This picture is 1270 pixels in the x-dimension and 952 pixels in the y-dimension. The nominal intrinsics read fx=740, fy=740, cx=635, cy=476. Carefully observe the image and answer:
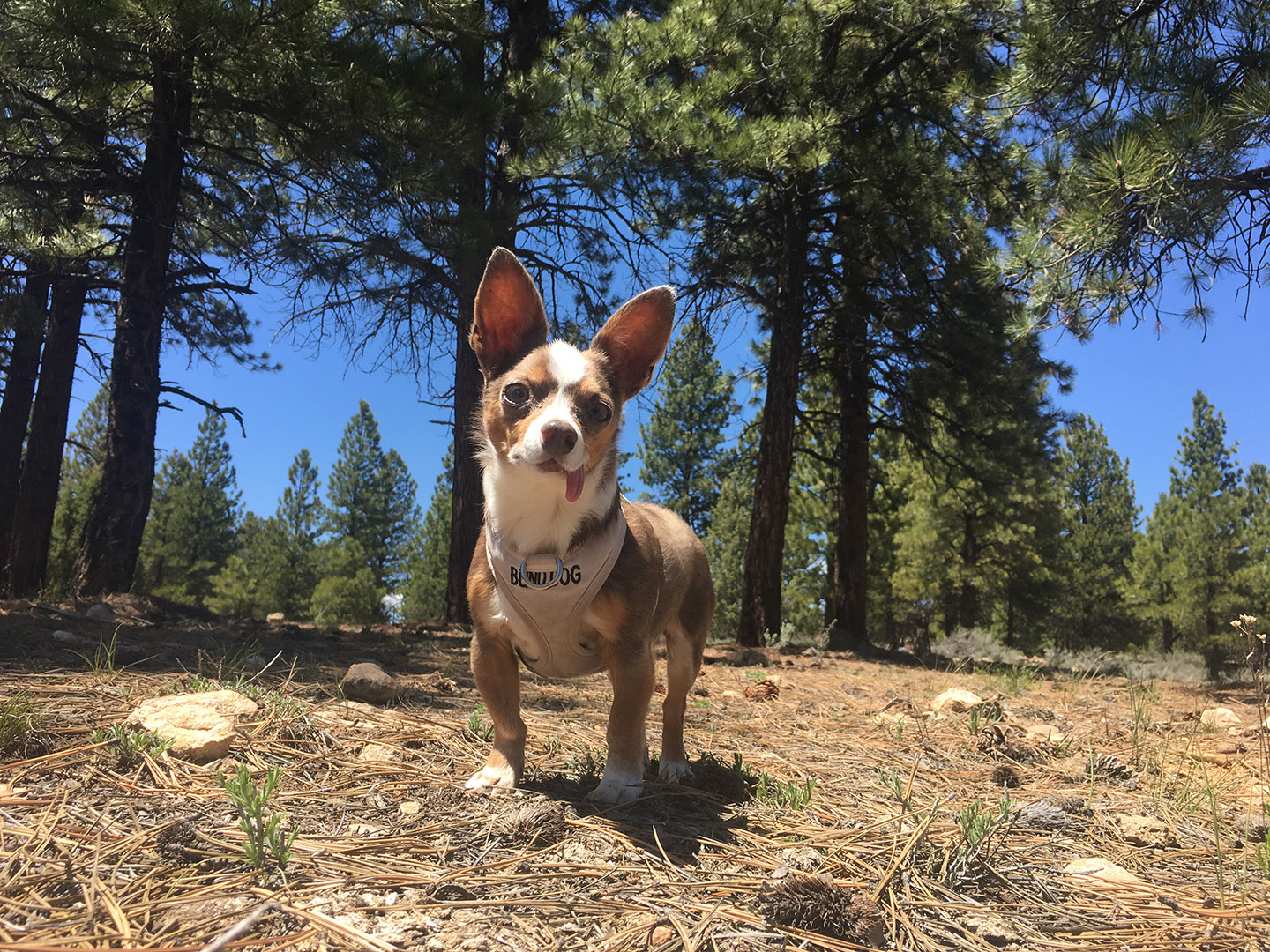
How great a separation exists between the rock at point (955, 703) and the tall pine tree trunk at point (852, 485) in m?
7.40

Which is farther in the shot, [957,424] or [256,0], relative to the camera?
[957,424]

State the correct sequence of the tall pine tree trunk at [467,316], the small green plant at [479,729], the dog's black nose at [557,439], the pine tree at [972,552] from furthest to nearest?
the pine tree at [972,552], the tall pine tree trunk at [467,316], the small green plant at [479,729], the dog's black nose at [557,439]

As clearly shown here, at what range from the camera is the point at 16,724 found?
251 cm

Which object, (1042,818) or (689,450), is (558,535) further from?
(689,450)

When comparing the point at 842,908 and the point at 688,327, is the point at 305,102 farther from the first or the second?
the point at 842,908

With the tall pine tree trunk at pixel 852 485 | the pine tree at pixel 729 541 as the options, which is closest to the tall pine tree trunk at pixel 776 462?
the tall pine tree trunk at pixel 852 485

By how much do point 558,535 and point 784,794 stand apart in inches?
52.4

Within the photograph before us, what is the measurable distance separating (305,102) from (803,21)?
5.77 m

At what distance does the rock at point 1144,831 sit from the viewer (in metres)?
2.64

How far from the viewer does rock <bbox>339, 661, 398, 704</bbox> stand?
3854 millimetres

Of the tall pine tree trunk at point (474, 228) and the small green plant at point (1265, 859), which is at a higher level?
the tall pine tree trunk at point (474, 228)

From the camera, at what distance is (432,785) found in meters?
2.64

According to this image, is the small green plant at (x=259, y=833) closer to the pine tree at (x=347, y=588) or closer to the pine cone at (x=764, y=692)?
the pine cone at (x=764, y=692)

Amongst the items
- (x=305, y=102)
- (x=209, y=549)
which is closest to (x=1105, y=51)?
(x=305, y=102)
